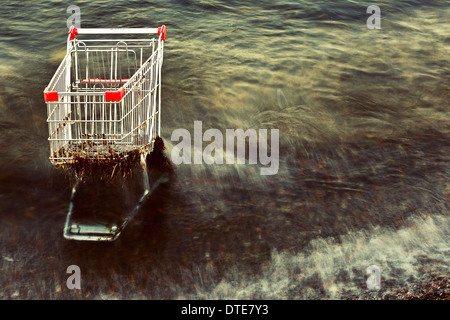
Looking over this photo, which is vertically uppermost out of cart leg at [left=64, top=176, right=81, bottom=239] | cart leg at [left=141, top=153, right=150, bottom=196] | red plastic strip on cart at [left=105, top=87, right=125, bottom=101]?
red plastic strip on cart at [left=105, top=87, right=125, bottom=101]

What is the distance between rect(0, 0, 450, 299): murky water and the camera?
414cm

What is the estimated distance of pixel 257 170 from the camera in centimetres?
546

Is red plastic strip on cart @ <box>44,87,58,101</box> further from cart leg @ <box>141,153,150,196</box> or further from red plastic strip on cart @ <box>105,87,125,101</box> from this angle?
cart leg @ <box>141,153,150,196</box>

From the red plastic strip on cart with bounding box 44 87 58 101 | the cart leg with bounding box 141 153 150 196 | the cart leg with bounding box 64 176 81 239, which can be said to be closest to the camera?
the red plastic strip on cart with bounding box 44 87 58 101

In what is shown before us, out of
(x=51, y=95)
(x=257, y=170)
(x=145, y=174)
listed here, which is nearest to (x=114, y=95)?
(x=51, y=95)

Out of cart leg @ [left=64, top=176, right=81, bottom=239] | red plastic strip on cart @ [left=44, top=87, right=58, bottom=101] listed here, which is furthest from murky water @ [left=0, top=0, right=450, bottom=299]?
red plastic strip on cart @ [left=44, top=87, right=58, bottom=101]

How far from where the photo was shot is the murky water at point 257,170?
4.14 metres

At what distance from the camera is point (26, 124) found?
614 centimetres

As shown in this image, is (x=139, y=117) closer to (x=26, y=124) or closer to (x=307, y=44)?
(x=26, y=124)

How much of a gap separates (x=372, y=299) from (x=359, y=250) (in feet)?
1.93

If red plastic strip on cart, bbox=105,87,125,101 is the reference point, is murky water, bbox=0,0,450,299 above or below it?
below

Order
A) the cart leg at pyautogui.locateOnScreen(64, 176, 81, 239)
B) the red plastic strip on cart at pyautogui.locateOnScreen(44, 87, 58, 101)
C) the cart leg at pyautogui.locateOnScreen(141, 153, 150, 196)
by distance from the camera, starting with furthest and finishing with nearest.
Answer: the cart leg at pyautogui.locateOnScreen(141, 153, 150, 196), the cart leg at pyautogui.locateOnScreen(64, 176, 81, 239), the red plastic strip on cart at pyautogui.locateOnScreen(44, 87, 58, 101)

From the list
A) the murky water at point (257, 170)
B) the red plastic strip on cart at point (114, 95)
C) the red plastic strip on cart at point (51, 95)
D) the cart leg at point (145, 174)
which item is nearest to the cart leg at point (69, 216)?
the murky water at point (257, 170)
